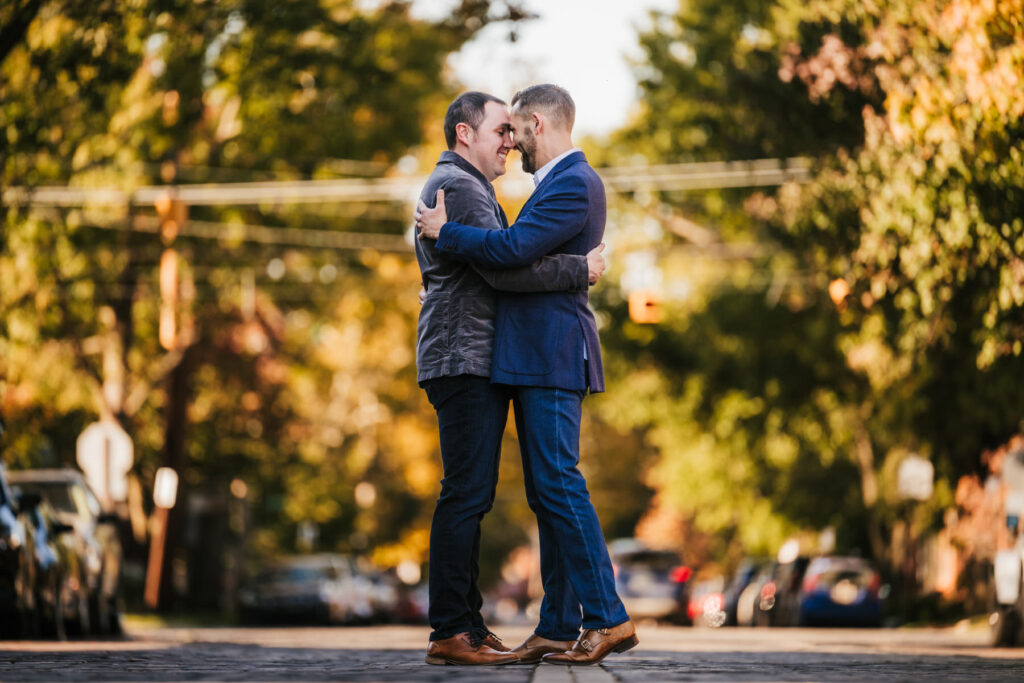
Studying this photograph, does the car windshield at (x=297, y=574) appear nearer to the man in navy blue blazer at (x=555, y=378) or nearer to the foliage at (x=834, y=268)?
the foliage at (x=834, y=268)

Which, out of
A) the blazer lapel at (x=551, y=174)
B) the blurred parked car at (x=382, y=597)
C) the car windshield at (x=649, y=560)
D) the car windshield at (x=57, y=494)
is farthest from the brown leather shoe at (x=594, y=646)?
the blurred parked car at (x=382, y=597)

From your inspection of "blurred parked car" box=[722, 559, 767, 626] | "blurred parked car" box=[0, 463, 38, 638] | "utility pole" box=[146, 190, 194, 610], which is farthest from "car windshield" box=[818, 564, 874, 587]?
"blurred parked car" box=[0, 463, 38, 638]

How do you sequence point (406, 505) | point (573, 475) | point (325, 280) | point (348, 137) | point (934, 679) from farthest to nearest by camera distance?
point (406, 505), point (325, 280), point (348, 137), point (573, 475), point (934, 679)

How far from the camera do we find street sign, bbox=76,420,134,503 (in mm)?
23422

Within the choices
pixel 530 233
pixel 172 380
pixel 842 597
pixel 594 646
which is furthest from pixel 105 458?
pixel 594 646

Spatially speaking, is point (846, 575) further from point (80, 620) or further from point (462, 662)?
point (462, 662)

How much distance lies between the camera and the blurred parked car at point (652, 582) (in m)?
32.3

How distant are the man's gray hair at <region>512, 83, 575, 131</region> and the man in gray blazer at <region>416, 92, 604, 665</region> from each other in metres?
0.39

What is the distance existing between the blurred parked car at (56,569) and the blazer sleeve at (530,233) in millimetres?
6427

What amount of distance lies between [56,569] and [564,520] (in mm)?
7205

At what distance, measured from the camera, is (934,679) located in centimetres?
626

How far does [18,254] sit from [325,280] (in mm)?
12758

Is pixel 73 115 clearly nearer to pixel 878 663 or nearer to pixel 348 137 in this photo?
pixel 348 137

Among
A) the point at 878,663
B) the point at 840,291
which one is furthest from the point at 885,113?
the point at 878,663
